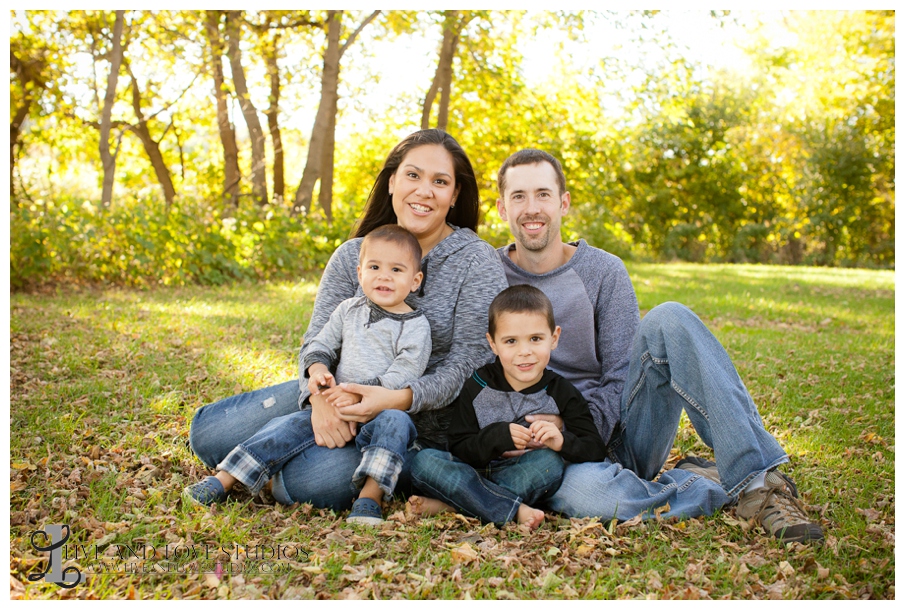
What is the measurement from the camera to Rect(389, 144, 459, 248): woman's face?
349 centimetres

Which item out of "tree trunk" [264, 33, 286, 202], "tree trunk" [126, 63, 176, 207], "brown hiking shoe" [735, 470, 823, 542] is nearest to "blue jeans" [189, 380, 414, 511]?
"brown hiking shoe" [735, 470, 823, 542]

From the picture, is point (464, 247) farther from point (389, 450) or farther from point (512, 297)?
point (389, 450)

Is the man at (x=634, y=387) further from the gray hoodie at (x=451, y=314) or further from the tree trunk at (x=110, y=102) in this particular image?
the tree trunk at (x=110, y=102)

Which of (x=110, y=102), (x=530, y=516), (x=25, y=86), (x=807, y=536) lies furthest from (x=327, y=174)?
(x=807, y=536)

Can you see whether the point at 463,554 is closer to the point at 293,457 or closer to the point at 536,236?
the point at 293,457

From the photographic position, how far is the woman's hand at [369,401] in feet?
10.0

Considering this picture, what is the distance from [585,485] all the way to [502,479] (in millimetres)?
340

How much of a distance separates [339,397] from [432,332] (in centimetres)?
56

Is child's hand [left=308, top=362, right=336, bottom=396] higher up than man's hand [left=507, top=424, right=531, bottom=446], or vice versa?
child's hand [left=308, top=362, right=336, bottom=396]

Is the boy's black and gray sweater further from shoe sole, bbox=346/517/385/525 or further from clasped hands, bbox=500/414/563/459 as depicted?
shoe sole, bbox=346/517/385/525

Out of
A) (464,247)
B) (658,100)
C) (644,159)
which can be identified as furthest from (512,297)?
(644,159)

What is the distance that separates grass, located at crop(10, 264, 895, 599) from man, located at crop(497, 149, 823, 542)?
0.37 ft

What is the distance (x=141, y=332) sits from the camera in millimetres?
6219

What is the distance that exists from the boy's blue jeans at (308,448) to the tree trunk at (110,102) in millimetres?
7843
